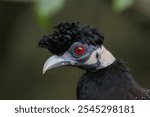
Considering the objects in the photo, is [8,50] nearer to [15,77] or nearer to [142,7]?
[15,77]

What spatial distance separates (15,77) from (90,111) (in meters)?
2.00

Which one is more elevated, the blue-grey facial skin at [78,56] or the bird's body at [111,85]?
the blue-grey facial skin at [78,56]

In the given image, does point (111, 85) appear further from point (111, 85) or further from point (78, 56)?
point (78, 56)

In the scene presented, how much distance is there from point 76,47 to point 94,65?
0.44 ft

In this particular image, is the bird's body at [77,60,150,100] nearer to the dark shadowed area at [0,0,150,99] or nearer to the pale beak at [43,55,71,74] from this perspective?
the pale beak at [43,55,71,74]

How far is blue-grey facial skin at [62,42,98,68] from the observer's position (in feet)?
9.87

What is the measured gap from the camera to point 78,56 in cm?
307

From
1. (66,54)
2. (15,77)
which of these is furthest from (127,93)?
(15,77)

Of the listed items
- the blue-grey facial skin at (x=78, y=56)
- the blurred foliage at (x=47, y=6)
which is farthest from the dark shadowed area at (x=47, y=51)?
the blurred foliage at (x=47, y=6)

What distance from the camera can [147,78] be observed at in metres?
5.10

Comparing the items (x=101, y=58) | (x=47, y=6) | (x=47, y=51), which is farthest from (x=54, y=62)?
(x=47, y=51)

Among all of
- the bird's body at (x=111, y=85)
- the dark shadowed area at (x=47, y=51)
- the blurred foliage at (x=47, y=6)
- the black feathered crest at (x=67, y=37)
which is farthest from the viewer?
the dark shadowed area at (x=47, y=51)

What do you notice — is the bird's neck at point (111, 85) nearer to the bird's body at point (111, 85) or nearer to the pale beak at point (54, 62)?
the bird's body at point (111, 85)

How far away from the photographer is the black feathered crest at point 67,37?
115 inches
